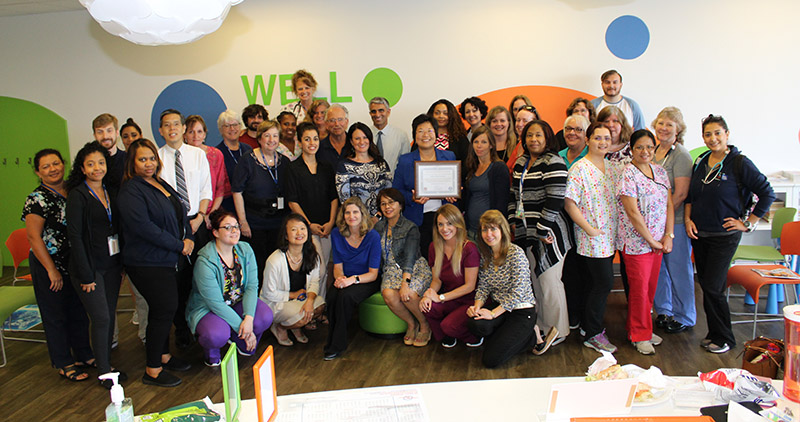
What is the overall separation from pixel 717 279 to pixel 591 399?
2489mm

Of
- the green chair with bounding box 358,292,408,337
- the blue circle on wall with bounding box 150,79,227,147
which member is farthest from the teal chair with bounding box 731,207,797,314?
the blue circle on wall with bounding box 150,79,227,147

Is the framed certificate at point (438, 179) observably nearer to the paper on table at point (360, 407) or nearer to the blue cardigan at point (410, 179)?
the blue cardigan at point (410, 179)

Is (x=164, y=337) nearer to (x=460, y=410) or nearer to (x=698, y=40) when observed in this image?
(x=460, y=410)

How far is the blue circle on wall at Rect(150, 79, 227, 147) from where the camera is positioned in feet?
19.3

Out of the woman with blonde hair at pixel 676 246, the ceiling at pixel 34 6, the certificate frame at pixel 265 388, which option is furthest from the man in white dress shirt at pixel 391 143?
the ceiling at pixel 34 6

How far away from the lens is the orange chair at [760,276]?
3627mm

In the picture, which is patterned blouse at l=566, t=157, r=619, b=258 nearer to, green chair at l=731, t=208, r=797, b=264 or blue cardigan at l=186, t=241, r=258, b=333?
green chair at l=731, t=208, r=797, b=264

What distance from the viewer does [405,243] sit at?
12.8ft

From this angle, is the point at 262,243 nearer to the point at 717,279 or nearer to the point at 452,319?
the point at 452,319

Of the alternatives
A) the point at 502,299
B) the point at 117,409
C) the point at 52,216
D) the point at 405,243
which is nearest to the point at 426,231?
the point at 405,243

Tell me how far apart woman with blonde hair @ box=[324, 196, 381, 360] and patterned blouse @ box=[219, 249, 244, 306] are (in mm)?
641

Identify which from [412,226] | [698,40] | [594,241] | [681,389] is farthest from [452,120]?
[681,389]

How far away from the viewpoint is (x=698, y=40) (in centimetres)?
506

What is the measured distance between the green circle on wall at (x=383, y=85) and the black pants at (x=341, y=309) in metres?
2.41
